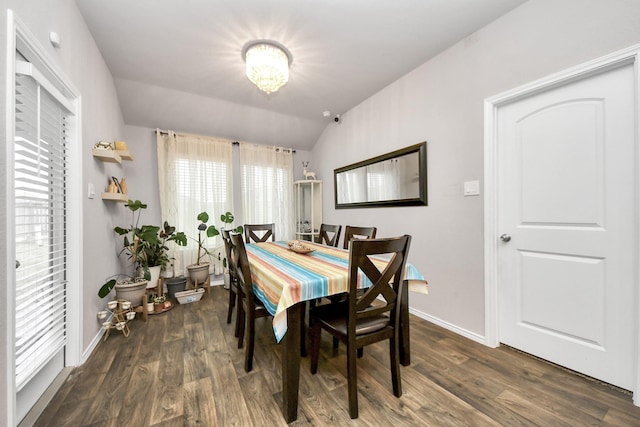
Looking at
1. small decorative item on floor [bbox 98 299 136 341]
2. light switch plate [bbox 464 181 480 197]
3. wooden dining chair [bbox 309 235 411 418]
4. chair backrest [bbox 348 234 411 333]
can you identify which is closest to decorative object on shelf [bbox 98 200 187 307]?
small decorative item on floor [bbox 98 299 136 341]

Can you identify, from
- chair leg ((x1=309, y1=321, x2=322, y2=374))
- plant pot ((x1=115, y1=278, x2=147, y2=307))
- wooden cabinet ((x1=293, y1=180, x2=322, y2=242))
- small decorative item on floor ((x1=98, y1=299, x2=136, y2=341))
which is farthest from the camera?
wooden cabinet ((x1=293, y1=180, x2=322, y2=242))

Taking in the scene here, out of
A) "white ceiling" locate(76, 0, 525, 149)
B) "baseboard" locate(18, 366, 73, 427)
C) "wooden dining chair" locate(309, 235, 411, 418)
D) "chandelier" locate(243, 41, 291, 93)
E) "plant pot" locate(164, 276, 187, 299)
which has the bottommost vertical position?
"baseboard" locate(18, 366, 73, 427)

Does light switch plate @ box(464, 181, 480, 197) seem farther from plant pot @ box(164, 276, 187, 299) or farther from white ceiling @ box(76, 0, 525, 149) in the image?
plant pot @ box(164, 276, 187, 299)

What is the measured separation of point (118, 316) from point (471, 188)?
10.8ft

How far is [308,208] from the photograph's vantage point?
429 centimetres

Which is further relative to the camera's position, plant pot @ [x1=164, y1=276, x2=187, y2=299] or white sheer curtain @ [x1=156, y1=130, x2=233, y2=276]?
white sheer curtain @ [x1=156, y1=130, x2=233, y2=276]

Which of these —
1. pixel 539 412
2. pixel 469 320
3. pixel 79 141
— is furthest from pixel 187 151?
pixel 539 412

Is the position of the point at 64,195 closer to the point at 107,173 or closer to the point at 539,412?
the point at 107,173

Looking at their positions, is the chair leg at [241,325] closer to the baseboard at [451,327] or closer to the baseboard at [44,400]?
the baseboard at [44,400]

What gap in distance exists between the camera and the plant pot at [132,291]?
7.38ft

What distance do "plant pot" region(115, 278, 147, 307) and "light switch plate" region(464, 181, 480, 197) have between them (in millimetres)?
3172

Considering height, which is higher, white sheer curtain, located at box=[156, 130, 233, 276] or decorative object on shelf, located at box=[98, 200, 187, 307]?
white sheer curtain, located at box=[156, 130, 233, 276]

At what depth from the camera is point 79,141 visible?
67.6 inches

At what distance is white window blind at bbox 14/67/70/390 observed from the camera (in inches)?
47.4
